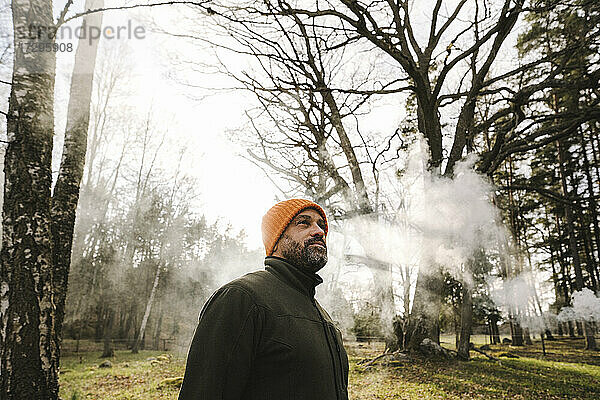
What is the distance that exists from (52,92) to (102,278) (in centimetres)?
1435

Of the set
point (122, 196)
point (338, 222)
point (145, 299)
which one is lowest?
Result: point (145, 299)

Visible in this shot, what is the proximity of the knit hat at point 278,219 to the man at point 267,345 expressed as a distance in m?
0.19

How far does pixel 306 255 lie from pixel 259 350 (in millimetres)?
565

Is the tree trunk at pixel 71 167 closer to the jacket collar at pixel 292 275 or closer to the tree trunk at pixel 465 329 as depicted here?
the jacket collar at pixel 292 275

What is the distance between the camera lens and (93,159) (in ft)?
56.5

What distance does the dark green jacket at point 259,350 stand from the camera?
1324mm

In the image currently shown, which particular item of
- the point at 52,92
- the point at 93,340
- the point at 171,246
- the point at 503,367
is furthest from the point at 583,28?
the point at 93,340

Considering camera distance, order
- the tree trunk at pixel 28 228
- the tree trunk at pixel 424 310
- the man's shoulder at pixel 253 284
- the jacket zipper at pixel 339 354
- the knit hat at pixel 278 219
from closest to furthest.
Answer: the man's shoulder at pixel 253 284, the jacket zipper at pixel 339 354, the knit hat at pixel 278 219, the tree trunk at pixel 28 228, the tree trunk at pixel 424 310

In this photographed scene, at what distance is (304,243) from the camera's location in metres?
1.93

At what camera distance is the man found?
133cm

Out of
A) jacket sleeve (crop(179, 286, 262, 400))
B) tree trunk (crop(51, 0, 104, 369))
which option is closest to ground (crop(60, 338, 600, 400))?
tree trunk (crop(51, 0, 104, 369))

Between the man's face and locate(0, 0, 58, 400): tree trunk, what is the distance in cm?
248

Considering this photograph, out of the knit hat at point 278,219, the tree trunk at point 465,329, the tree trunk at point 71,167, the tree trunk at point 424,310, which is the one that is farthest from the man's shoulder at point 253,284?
the tree trunk at point 465,329

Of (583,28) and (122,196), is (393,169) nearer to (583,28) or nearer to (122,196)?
(583,28)
